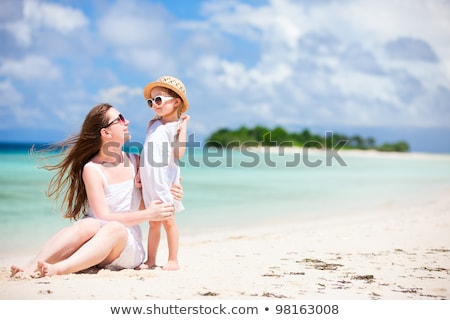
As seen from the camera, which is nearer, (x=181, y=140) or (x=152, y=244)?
(x=181, y=140)

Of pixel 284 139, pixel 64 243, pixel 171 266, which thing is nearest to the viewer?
pixel 64 243

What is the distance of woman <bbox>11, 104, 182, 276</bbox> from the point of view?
10.2 feet

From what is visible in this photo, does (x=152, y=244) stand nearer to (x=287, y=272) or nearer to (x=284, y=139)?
(x=287, y=272)

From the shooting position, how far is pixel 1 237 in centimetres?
548

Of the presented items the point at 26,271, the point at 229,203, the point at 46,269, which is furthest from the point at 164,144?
the point at 229,203

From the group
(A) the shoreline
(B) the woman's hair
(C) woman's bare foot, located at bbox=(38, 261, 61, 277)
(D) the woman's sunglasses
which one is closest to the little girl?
(D) the woman's sunglasses

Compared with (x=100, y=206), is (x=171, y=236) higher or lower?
lower

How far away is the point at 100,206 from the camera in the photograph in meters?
3.17

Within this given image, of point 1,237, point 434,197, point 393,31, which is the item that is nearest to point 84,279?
point 1,237

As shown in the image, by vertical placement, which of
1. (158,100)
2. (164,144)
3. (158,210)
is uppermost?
(158,100)

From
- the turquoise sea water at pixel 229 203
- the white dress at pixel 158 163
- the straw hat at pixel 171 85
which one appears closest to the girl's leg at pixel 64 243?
the white dress at pixel 158 163

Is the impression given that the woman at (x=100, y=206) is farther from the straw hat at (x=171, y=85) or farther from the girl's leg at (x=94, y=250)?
the straw hat at (x=171, y=85)

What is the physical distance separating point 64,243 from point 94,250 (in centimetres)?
18

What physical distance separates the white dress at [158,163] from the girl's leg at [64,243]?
361 millimetres
